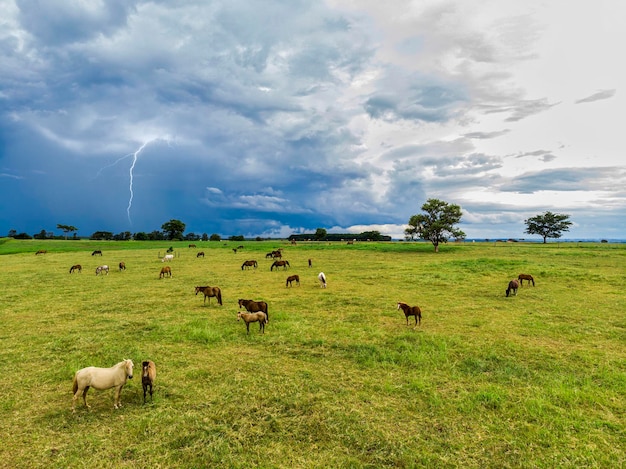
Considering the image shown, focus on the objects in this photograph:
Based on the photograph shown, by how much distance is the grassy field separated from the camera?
6.36 metres

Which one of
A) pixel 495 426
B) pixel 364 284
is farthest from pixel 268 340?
pixel 364 284

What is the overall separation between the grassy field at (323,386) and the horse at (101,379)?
19.4 inches

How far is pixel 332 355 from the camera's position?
11078mm

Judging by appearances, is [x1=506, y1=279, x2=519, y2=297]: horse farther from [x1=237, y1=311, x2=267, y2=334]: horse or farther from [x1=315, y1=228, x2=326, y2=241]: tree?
[x1=315, y1=228, x2=326, y2=241]: tree

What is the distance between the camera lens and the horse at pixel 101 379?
7.66 m

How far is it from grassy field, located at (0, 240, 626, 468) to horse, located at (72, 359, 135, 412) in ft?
1.62

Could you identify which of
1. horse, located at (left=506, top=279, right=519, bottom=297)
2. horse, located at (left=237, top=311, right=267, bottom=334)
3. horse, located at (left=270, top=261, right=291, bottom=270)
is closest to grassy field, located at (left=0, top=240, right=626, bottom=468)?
horse, located at (left=237, top=311, right=267, bottom=334)

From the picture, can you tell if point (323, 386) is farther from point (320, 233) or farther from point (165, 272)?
point (320, 233)

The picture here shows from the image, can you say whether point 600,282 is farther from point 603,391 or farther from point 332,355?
point 332,355

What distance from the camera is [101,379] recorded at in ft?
25.4

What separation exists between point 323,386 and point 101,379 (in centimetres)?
578

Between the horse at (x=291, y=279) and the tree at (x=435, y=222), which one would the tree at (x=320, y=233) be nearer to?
the tree at (x=435, y=222)

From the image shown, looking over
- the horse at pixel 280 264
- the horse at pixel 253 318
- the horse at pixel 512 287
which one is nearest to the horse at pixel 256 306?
the horse at pixel 253 318

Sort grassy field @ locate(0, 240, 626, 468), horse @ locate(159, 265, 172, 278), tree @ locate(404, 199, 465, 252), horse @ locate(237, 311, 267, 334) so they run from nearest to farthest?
grassy field @ locate(0, 240, 626, 468) → horse @ locate(237, 311, 267, 334) → horse @ locate(159, 265, 172, 278) → tree @ locate(404, 199, 465, 252)
